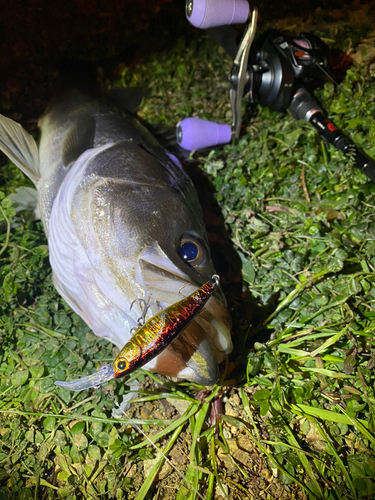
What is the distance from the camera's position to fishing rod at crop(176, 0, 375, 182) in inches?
91.4

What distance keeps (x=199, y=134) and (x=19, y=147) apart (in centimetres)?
145

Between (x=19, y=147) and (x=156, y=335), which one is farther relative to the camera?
(x=19, y=147)

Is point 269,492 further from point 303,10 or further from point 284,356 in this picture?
point 303,10

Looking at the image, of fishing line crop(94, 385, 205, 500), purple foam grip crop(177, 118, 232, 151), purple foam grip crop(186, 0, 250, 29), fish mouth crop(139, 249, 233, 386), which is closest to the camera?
fish mouth crop(139, 249, 233, 386)

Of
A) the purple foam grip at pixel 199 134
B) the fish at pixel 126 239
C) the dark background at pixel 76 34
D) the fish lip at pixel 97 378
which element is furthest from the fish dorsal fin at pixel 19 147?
the fish lip at pixel 97 378

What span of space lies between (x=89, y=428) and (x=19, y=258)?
1344mm

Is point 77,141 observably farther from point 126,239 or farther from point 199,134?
point 126,239

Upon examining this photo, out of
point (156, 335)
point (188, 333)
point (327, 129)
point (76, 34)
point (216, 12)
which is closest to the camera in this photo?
point (156, 335)

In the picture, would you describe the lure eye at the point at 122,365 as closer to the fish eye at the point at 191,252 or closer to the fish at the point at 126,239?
the fish at the point at 126,239

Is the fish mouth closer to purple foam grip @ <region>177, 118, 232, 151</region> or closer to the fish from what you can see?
the fish

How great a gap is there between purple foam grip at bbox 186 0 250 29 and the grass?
101cm

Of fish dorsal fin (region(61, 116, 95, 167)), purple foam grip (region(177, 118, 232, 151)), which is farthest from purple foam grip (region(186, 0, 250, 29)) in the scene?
fish dorsal fin (region(61, 116, 95, 167))

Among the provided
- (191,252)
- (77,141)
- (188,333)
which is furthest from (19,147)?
(188,333)

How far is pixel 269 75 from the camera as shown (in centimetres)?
264
